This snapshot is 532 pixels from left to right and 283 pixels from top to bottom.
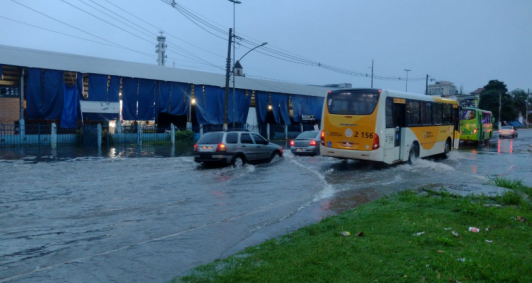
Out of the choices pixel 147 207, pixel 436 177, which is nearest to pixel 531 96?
pixel 436 177

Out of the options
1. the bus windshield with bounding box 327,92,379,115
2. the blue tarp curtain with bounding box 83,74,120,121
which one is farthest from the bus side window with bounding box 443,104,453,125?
the blue tarp curtain with bounding box 83,74,120,121

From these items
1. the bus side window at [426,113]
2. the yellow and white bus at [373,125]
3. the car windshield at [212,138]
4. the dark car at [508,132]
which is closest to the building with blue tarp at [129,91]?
the car windshield at [212,138]

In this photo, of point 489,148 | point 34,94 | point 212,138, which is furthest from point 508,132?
point 34,94

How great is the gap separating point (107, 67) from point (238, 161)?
15.8 m

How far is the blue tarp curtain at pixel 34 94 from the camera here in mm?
26281

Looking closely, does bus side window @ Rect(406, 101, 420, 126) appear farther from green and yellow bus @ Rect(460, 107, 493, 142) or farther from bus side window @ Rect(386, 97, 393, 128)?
green and yellow bus @ Rect(460, 107, 493, 142)

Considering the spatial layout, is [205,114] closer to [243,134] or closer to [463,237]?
[243,134]

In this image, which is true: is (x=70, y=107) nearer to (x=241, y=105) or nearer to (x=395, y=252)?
(x=241, y=105)

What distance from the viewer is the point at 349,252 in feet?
18.4

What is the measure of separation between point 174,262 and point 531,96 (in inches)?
5159

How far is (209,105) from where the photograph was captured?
118 feet

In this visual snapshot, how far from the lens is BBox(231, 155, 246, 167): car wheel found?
17525mm

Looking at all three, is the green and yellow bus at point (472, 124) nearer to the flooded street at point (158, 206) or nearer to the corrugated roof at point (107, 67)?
the flooded street at point (158, 206)

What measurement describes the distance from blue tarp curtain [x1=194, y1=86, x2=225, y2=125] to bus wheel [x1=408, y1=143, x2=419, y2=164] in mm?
19882
